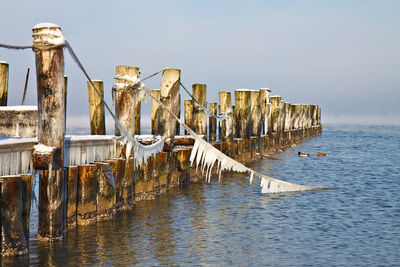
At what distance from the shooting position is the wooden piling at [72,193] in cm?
833

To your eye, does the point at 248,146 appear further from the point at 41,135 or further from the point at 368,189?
the point at 41,135

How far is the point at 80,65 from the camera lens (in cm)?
850

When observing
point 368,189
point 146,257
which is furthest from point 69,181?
point 368,189

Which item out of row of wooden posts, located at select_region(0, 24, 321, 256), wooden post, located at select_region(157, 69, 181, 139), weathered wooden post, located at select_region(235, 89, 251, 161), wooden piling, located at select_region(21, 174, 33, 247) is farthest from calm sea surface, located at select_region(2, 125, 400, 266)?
weathered wooden post, located at select_region(235, 89, 251, 161)

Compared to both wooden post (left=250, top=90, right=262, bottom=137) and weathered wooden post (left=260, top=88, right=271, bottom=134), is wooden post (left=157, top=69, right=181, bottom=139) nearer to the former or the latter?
wooden post (left=250, top=90, right=262, bottom=137)

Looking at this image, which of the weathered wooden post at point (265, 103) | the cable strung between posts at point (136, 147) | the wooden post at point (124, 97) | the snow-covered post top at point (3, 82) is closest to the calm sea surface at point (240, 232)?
the cable strung between posts at point (136, 147)

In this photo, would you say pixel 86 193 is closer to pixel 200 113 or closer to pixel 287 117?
pixel 200 113

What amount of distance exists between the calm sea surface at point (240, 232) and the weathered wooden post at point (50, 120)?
591mm

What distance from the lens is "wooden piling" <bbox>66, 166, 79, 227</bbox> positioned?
833 cm

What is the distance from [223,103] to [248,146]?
9.47ft

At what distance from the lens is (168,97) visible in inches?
511

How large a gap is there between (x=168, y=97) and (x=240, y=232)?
14.3ft

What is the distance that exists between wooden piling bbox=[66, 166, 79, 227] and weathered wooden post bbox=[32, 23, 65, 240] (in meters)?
0.41

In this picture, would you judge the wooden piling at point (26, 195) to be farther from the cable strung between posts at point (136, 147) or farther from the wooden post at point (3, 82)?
the wooden post at point (3, 82)
